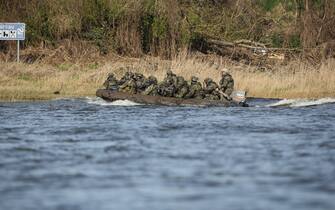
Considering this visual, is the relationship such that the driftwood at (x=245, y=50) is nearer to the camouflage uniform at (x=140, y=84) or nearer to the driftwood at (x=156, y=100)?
the camouflage uniform at (x=140, y=84)

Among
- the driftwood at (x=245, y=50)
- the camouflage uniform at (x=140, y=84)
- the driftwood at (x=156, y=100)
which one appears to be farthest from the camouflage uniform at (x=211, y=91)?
the driftwood at (x=245, y=50)

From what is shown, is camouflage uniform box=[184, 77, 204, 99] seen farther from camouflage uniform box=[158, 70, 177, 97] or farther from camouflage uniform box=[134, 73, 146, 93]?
camouflage uniform box=[134, 73, 146, 93]

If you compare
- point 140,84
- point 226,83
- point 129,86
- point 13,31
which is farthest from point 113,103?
point 13,31

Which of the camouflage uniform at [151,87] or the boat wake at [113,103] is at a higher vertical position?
the camouflage uniform at [151,87]

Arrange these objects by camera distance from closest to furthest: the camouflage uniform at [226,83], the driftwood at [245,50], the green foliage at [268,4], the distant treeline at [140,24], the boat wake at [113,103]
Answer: the boat wake at [113,103] → the camouflage uniform at [226,83] → the distant treeline at [140,24] → the driftwood at [245,50] → the green foliage at [268,4]

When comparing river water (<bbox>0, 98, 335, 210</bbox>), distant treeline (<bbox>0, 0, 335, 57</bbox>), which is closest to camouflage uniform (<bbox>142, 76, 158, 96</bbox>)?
river water (<bbox>0, 98, 335, 210</bbox>)

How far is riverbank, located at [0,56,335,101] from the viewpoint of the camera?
3450 cm

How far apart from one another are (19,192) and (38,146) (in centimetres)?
562

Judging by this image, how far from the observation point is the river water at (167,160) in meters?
12.7

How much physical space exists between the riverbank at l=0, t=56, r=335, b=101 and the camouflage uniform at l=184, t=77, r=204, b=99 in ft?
15.8

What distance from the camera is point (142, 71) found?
39.2 meters

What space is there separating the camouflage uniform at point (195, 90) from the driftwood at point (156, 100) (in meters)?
0.53

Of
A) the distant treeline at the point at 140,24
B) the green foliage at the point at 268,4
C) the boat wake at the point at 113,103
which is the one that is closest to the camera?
the boat wake at the point at 113,103

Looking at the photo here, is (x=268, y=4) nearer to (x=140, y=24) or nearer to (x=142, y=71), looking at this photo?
(x=140, y=24)
